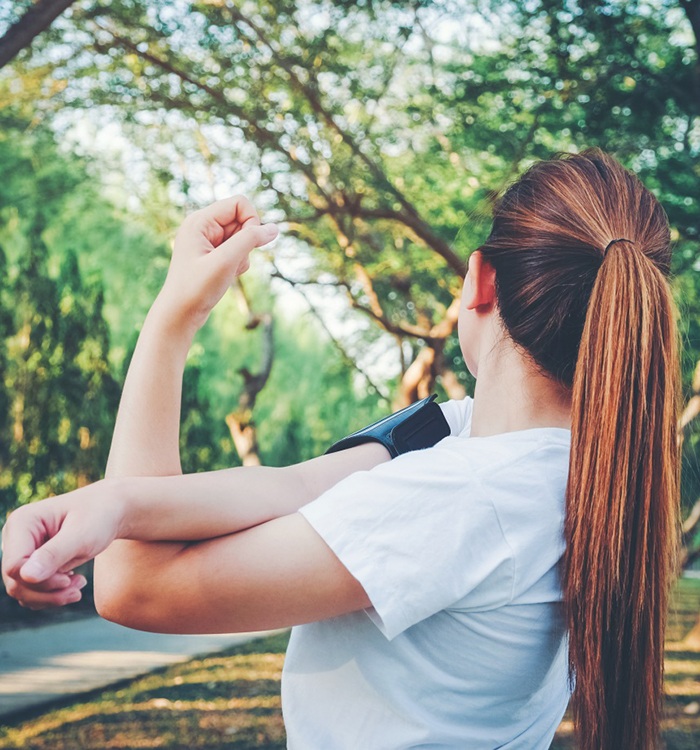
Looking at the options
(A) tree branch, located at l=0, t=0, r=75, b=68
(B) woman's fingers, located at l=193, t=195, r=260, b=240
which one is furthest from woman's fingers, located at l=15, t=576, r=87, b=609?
(A) tree branch, located at l=0, t=0, r=75, b=68

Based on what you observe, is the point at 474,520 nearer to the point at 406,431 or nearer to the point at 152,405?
the point at 406,431

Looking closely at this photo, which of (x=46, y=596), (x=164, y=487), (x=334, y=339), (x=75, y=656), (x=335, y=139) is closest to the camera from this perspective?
(x=46, y=596)

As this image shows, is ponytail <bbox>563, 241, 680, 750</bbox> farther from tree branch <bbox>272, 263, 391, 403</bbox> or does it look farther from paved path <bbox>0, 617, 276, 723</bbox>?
tree branch <bbox>272, 263, 391, 403</bbox>

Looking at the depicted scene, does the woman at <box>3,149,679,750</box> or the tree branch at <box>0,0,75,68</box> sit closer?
the woman at <box>3,149,679,750</box>

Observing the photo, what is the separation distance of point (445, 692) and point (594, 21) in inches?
251

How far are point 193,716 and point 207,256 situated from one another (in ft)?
17.3

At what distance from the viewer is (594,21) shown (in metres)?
6.34

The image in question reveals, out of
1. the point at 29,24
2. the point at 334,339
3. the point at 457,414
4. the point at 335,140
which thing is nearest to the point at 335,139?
the point at 335,140

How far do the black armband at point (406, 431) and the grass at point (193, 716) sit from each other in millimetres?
4437

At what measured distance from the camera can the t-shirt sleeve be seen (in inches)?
37.8

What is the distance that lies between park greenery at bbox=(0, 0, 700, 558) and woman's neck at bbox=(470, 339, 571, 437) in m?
4.13

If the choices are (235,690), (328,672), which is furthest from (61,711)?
(328,672)

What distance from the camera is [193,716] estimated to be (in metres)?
5.69

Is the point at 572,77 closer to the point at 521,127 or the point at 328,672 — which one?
the point at 521,127
